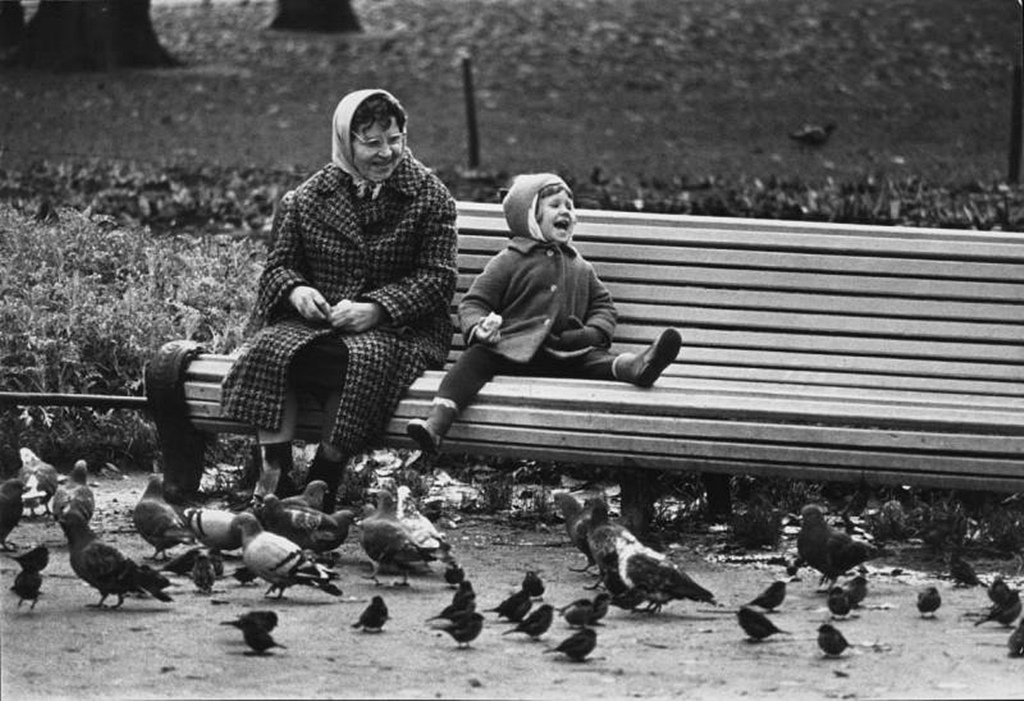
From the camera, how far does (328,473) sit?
27.6 feet

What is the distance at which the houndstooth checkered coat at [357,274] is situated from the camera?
27.8 feet

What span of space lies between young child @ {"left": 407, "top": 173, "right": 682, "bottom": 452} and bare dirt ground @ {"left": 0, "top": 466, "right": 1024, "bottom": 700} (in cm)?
96

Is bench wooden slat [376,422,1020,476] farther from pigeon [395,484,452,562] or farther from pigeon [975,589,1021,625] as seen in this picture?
pigeon [975,589,1021,625]

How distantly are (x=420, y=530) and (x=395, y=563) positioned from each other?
0.14 metres

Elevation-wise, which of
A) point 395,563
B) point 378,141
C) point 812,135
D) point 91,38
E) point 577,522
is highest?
point 378,141

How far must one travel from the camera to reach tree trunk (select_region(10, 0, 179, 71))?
21047 millimetres

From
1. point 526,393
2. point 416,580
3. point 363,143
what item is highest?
point 363,143

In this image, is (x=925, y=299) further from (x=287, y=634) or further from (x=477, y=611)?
(x=287, y=634)

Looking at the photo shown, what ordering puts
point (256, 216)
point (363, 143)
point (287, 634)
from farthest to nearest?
point (256, 216), point (363, 143), point (287, 634)

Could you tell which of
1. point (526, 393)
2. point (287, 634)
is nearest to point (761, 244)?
point (526, 393)

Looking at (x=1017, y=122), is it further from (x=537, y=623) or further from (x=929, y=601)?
(x=537, y=623)

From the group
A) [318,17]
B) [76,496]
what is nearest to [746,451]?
[76,496]

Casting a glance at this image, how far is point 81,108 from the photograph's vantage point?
69.8 ft

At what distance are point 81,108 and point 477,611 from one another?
15.0 meters
